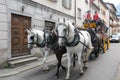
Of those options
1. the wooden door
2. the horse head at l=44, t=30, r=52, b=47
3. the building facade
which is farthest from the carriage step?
the horse head at l=44, t=30, r=52, b=47

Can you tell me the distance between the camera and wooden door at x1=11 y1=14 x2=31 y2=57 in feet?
41.7

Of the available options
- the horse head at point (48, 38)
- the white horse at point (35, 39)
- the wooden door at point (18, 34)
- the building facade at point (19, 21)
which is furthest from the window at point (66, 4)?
the white horse at point (35, 39)

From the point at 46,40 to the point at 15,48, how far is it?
3.29 m

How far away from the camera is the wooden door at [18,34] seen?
12.7 meters

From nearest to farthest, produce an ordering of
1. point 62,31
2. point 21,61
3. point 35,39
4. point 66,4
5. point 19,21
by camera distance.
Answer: point 62,31 < point 35,39 < point 21,61 < point 19,21 < point 66,4

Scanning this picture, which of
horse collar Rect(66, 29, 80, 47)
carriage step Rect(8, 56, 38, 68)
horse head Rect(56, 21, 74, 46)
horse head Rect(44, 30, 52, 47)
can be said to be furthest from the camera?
carriage step Rect(8, 56, 38, 68)

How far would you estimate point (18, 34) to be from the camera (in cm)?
1319

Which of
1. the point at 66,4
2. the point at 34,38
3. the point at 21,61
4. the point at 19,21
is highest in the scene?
the point at 66,4

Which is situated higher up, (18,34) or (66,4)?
(66,4)

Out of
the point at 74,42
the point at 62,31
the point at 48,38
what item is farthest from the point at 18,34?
the point at 62,31

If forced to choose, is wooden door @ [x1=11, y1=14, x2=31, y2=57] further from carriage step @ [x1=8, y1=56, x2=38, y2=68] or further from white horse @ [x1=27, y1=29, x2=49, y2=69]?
white horse @ [x1=27, y1=29, x2=49, y2=69]

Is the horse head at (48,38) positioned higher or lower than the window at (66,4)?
lower

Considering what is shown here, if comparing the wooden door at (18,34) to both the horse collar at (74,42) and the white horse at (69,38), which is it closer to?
the white horse at (69,38)

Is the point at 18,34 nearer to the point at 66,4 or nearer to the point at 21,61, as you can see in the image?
the point at 21,61
